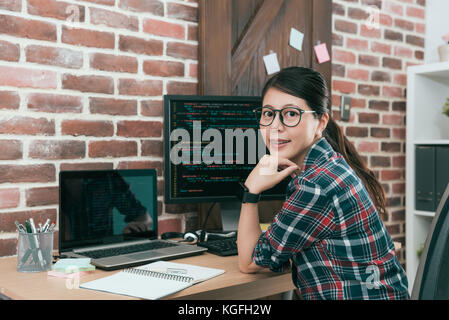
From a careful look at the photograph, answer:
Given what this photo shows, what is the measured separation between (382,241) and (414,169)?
1476mm

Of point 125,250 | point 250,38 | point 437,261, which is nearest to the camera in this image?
point 437,261

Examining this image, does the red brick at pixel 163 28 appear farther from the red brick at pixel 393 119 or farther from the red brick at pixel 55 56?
the red brick at pixel 393 119

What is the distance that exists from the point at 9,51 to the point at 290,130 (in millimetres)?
973

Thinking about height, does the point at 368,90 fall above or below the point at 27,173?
above

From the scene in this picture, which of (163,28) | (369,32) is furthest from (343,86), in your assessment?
(163,28)

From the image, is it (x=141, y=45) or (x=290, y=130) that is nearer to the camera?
(x=290, y=130)

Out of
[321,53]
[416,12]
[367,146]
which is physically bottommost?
[367,146]

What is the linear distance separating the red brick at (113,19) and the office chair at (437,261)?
1.30m

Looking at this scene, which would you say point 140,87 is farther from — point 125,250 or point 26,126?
point 125,250

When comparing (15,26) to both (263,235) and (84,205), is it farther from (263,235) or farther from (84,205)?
(263,235)

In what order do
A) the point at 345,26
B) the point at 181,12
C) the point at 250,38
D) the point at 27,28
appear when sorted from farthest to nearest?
the point at 345,26, the point at 250,38, the point at 181,12, the point at 27,28

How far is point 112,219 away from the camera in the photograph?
156 cm

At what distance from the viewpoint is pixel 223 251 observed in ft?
4.90
